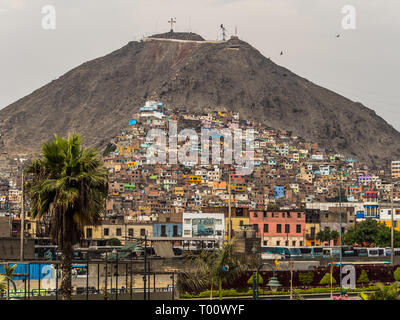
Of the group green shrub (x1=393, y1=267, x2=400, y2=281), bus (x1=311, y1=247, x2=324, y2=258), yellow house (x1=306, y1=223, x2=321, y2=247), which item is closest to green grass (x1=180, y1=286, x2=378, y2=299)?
green shrub (x1=393, y1=267, x2=400, y2=281)

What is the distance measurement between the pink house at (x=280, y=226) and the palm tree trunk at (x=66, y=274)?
98976 millimetres

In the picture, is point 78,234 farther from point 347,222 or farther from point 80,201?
point 347,222

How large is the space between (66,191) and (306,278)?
139 feet

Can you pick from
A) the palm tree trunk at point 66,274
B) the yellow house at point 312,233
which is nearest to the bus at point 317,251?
the yellow house at point 312,233

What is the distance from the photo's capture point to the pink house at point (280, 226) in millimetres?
130500

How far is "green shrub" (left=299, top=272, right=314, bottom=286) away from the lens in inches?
2741

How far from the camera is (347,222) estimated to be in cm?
16375

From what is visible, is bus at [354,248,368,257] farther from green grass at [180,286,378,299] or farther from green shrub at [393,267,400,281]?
green grass at [180,286,378,299]

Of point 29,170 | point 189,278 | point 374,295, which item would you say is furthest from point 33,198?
point 189,278

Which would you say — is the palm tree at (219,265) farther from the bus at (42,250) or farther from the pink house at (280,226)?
the pink house at (280,226)

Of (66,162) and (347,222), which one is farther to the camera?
(347,222)

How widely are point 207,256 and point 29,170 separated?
2320 cm

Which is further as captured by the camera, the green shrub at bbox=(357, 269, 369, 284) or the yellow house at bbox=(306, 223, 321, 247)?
the yellow house at bbox=(306, 223, 321, 247)
